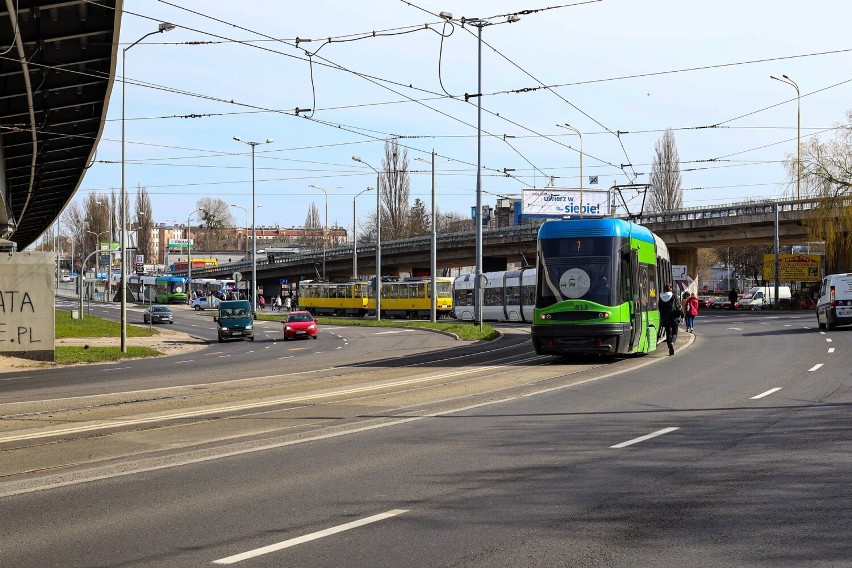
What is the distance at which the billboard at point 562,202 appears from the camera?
72.4m

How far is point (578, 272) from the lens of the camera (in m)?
23.9

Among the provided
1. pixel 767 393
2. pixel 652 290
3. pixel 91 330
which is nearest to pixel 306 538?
pixel 767 393

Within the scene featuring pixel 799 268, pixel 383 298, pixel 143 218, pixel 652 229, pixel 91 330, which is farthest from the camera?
pixel 143 218

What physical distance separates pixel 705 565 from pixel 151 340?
46.9 meters

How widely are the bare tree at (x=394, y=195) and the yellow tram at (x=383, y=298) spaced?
1327 centimetres

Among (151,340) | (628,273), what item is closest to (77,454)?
(628,273)

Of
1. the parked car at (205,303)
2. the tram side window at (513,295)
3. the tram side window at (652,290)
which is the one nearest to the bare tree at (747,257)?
the parked car at (205,303)

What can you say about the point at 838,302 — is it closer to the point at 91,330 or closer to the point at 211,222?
the point at 91,330

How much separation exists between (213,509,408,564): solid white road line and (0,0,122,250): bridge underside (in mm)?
11818

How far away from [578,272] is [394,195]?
7786cm

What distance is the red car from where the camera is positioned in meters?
49.6

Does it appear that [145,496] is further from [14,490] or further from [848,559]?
[848,559]

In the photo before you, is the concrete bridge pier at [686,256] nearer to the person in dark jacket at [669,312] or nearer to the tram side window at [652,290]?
the tram side window at [652,290]

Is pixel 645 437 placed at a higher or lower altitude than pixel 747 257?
lower
